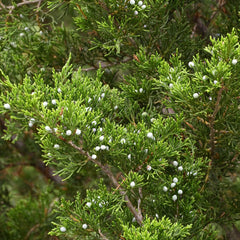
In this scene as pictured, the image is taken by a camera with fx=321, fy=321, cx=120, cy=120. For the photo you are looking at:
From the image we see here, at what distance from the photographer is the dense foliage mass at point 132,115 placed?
160 cm

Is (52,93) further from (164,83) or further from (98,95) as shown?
(164,83)

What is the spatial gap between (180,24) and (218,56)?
71 centimetres

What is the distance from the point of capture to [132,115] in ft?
6.53

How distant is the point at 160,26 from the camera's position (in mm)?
2154

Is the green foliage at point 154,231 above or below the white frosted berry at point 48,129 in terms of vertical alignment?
below

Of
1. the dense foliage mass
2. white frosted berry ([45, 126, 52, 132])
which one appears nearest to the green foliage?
the dense foliage mass

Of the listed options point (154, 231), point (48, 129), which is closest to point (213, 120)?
point (154, 231)

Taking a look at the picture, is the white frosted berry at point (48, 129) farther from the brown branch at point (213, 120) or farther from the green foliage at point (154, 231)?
the brown branch at point (213, 120)

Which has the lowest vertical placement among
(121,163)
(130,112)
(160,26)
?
(121,163)

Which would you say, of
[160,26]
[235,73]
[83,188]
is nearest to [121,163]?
[235,73]

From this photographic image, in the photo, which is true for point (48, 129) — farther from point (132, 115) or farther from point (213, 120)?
point (213, 120)

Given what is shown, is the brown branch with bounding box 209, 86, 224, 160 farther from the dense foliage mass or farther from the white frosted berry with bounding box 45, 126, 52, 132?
the white frosted berry with bounding box 45, 126, 52, 132

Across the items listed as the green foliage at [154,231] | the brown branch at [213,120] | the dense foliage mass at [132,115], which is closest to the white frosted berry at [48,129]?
the dense foliage mass at [132,115]

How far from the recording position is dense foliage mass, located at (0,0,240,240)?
1.60 meters
